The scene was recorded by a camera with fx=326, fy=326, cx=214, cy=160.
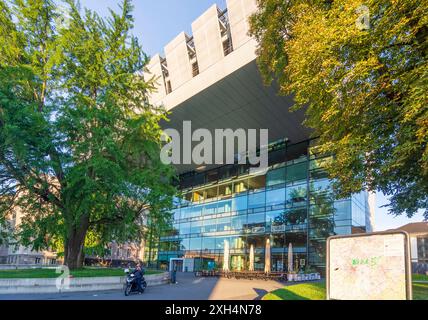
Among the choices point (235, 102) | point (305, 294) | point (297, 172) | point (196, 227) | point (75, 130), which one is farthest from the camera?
point (196, 227)

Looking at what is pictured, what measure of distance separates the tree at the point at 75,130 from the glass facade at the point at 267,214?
6980 millimetres

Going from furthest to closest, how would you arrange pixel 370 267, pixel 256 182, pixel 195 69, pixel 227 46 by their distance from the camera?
pixel 256 182 < pixel 195 69 < pixel 227 46 < pixel 370 267

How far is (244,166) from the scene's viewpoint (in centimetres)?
3756

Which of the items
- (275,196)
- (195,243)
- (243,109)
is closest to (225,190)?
(195,243)

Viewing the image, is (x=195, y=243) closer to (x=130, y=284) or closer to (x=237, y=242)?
(x=237, y=242)

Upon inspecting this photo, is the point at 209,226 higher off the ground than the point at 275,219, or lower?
lower

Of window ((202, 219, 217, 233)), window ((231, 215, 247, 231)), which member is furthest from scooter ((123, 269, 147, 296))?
window ((202, 219, 217, 233))

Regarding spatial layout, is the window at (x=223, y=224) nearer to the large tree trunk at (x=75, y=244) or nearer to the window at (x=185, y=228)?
the window at (x=185, y=228)

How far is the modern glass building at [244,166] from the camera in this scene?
2462 centimetres

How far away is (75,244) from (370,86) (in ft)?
51.8

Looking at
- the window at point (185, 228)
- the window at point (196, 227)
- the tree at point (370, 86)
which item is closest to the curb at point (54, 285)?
the tree at point (370, 86)
